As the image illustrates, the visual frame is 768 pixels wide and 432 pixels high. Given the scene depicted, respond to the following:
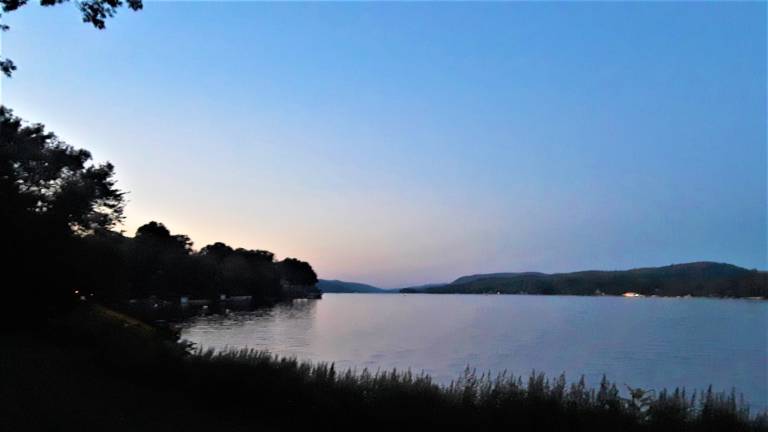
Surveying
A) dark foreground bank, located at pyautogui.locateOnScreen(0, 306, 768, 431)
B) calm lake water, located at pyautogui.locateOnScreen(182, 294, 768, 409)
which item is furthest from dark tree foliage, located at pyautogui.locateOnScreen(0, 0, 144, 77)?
calm lake water, located at pyautogui.locateOnScreen(182, 294, 768, 409)

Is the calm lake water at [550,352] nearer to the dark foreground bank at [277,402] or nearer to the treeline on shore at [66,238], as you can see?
the treeline on shore at [66,238]

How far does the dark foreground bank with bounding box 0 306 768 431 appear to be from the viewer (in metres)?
8.20

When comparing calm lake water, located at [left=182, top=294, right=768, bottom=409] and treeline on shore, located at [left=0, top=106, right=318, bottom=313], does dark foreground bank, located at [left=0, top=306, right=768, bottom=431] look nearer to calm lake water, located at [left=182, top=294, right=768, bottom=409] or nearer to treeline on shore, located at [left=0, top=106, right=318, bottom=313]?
treeline on shore, located at [left=0, top=106, right=318, bottom=313]

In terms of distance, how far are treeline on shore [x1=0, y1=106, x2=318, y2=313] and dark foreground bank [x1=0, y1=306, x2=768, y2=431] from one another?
423 cm

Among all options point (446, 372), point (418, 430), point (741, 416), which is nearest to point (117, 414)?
point (418, 430)

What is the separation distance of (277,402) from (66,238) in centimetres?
1146

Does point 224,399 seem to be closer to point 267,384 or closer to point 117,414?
point 267,384

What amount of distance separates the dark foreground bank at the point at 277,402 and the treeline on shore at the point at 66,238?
4.23m

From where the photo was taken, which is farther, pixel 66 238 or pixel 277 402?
pixel 66 238

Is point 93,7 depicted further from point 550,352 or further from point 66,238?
point 550,352

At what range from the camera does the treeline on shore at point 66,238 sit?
14953 mm

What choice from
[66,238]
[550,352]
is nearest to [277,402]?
[66,238]

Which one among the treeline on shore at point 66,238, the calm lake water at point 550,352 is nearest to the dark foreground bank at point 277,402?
the treeline on shore at point 66,238

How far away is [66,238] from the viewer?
58.5 ft
